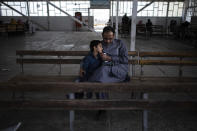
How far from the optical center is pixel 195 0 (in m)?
17.6

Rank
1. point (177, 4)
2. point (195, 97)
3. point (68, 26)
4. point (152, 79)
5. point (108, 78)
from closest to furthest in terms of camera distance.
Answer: point (108, 78)
point (152, 79)
point (195, 97)
point (177, 4)
point (68, 26)

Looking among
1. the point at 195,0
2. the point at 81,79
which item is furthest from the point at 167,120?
the point at 195,0

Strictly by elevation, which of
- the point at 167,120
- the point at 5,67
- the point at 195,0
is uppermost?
the point at 195,0

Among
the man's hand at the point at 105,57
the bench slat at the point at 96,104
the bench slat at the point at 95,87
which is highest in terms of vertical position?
the man's hand at the point at 105,57

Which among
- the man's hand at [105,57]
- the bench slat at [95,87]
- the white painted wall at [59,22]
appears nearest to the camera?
the bench slat at [95,87]

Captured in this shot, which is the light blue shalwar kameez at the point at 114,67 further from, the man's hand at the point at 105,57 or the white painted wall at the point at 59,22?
the white painted wall at the point at 59,22

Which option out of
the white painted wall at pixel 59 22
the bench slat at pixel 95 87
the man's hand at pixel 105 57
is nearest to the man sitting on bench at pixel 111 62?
the man's hand at pixel 105 57

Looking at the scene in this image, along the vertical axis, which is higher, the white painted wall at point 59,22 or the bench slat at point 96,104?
the white painted wall at point 59,22

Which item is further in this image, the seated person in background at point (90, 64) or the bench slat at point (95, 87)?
the seated person in background at point (90, 64)

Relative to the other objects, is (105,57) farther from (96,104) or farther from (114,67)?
(96,104)

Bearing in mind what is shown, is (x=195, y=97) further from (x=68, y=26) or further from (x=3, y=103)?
(x=68, y=26)

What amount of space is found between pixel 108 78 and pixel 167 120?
40.6 inches

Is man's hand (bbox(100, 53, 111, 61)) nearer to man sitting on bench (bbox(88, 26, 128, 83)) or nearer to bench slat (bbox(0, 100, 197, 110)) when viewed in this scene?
man sitting on bench (bbox(88, 26, 128, 83))

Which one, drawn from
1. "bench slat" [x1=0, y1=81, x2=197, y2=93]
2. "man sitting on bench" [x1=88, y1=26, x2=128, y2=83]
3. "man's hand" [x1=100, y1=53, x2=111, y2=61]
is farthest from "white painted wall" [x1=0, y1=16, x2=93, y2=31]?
"bench slat" [x1=0, y1=81, x2=197, y2=93]
